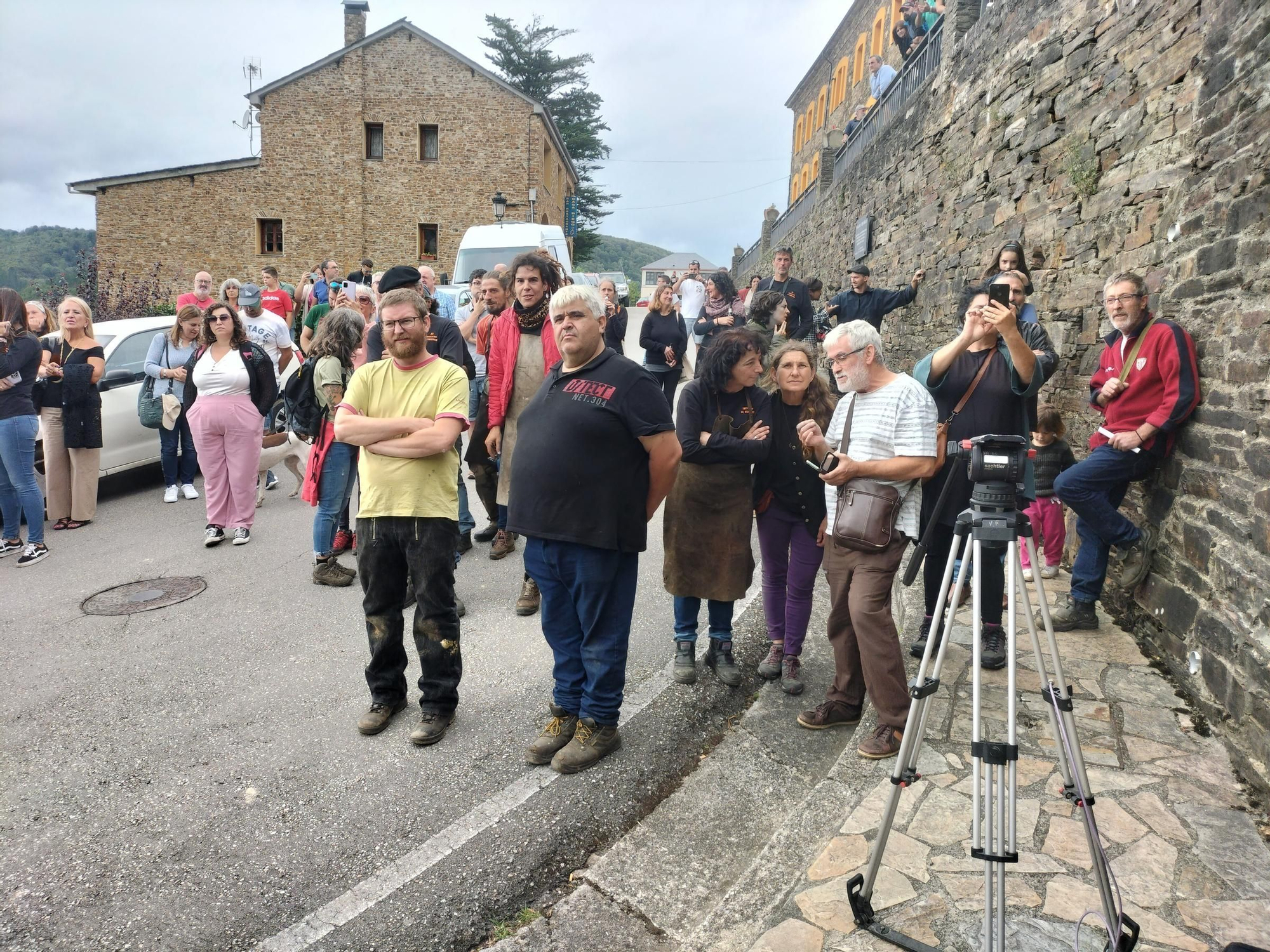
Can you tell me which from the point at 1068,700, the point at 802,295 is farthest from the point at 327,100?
the point at 1068,700

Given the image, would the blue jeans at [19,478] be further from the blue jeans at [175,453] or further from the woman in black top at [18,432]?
the blue jeans at [175,453]

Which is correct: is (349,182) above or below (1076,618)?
above

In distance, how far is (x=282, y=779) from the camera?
11.1 ft

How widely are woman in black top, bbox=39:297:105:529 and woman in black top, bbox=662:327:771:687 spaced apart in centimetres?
569

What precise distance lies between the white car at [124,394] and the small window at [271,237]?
25585 millimetres

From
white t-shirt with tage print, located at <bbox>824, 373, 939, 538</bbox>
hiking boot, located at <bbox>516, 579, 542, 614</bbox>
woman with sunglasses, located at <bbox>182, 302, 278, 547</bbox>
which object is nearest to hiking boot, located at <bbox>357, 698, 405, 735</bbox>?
hiking boot, located at <bbox>516, 579, 542, 614</bbox>

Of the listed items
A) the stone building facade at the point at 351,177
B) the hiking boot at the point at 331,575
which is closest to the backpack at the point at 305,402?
the hiking boot at the point at 331,575

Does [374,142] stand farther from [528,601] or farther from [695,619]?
[695,619]

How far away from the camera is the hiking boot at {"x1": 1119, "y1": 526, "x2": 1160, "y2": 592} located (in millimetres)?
4656

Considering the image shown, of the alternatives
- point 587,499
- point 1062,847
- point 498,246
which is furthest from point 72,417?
point 498,246

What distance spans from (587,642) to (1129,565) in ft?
10.9

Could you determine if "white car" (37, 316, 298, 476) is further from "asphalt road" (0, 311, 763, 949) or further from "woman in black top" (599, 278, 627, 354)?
"woman in black top" (599, 278, 627, 354)

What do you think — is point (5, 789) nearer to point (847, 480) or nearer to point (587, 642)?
point (587, 642)

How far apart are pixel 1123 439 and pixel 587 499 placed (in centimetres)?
311
